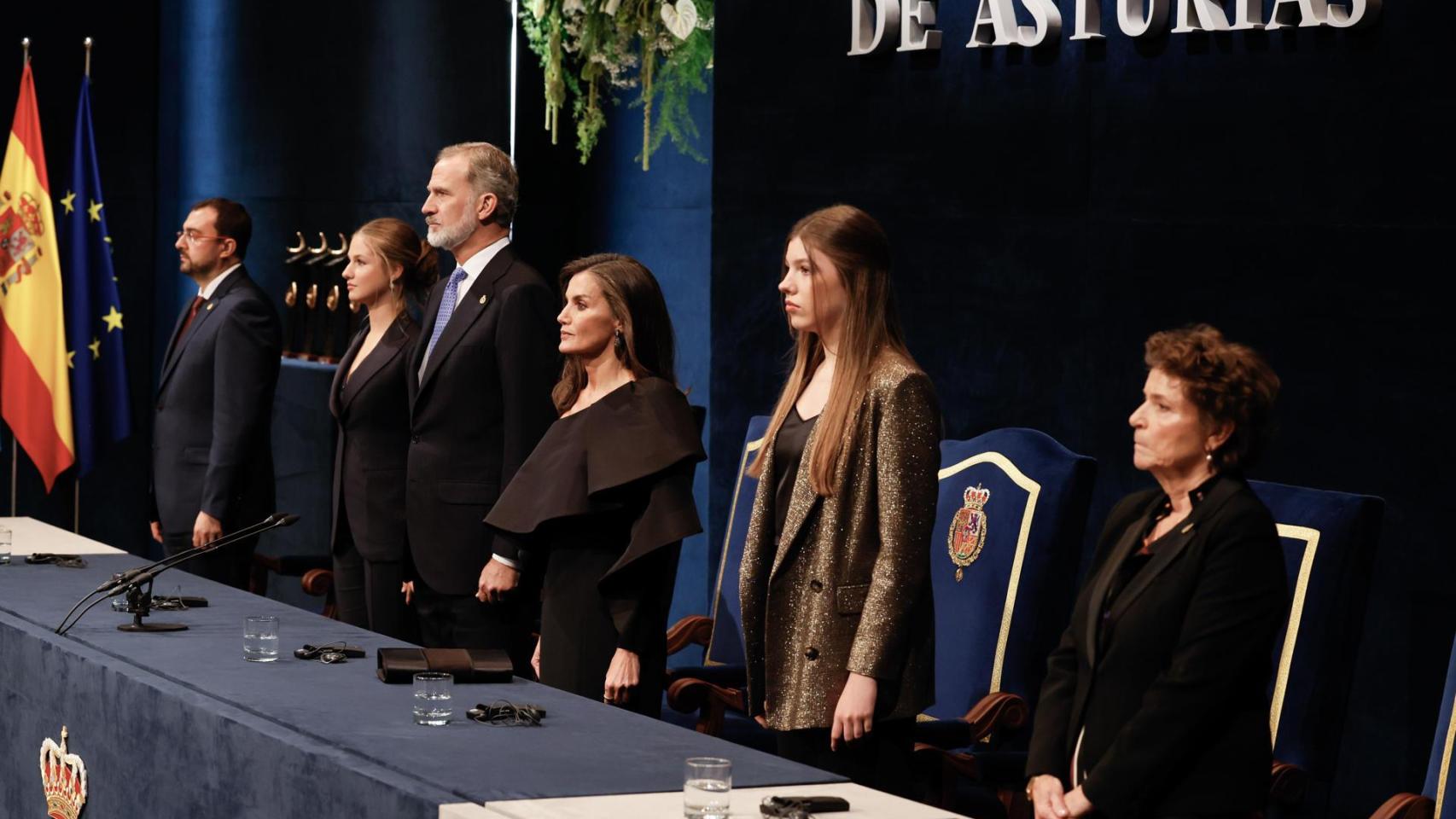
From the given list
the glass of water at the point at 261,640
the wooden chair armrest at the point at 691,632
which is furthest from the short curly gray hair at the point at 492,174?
the glass of water at the point at 261,640

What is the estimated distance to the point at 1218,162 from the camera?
3.69 metres

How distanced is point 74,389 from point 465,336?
12.0ft

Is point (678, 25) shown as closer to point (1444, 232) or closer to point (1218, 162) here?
point (1218, 162)

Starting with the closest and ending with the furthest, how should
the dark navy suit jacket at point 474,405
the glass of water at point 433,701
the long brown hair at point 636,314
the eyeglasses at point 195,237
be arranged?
the glass of water at point 433,701 < the long brown hair at point 636,314 < the dark navy suit jacket at point 474,405 < the eyeglasses at point 195,237

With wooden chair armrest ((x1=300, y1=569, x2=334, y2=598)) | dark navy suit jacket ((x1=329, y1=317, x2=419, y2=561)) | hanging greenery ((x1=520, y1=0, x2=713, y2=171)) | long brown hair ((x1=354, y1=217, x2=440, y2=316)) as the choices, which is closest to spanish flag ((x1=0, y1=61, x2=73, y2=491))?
hanging greenery ((x1=520, y1=0, x2=713, y2=171))

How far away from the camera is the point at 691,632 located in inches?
174

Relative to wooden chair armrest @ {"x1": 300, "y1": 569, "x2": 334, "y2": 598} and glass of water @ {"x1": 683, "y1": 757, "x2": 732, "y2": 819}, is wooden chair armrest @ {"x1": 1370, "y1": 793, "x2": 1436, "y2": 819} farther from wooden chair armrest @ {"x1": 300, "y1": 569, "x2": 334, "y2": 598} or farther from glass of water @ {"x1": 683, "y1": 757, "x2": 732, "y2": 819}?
wooden chair armrest @ {"x1": 300, "y1": 569, "x2": 334, "y2": 598}

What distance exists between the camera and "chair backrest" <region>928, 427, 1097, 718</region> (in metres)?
3.71

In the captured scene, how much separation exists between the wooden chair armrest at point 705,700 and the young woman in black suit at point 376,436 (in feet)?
2.60

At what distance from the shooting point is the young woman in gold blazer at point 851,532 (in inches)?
121

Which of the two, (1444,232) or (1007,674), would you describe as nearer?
(1444,232)

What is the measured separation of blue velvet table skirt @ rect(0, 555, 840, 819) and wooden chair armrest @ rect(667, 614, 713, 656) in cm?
99

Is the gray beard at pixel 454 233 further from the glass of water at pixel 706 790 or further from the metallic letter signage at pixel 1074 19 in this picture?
the glass of water at pixel 706 790

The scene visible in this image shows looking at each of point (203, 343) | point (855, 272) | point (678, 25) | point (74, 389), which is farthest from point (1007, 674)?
point (74, 389)
